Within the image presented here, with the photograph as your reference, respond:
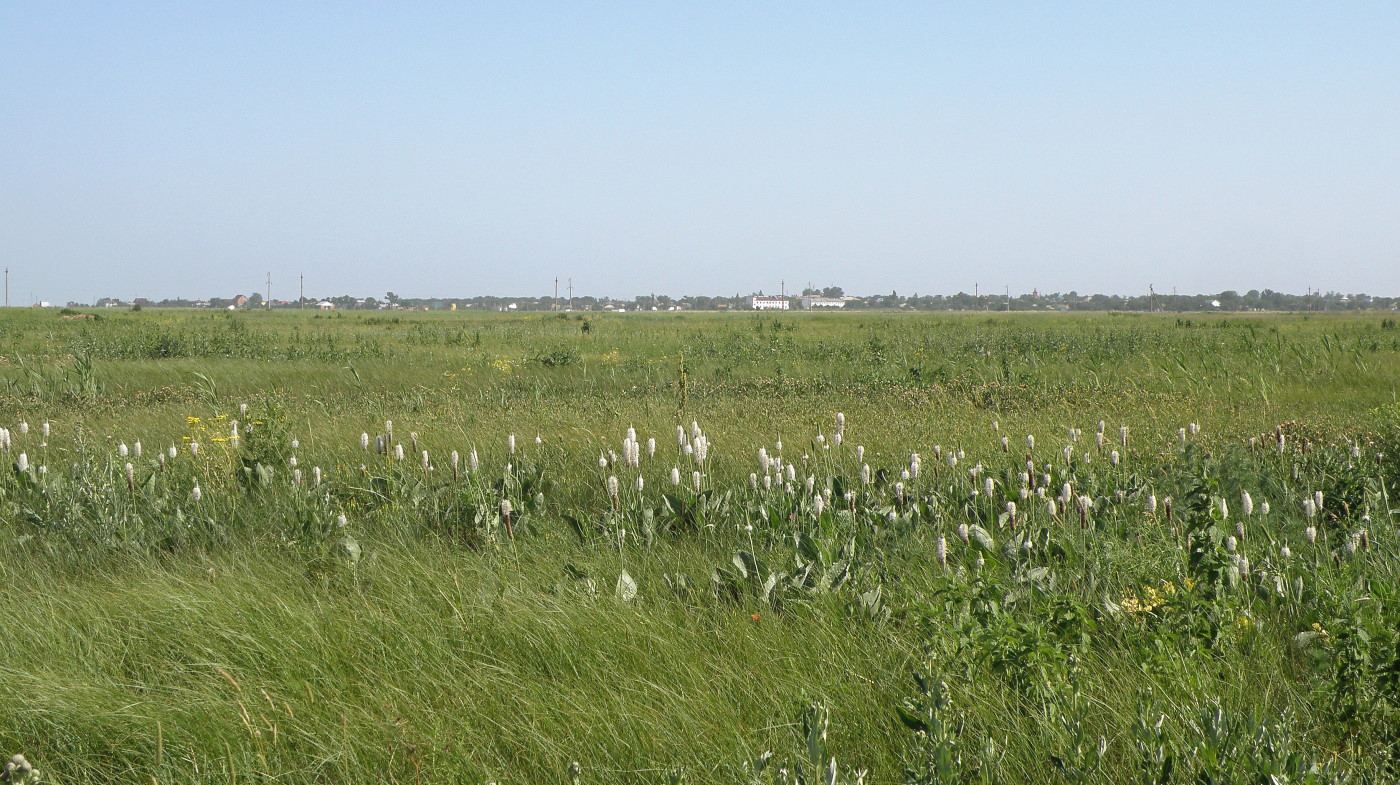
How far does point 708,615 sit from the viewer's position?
3.33 metres

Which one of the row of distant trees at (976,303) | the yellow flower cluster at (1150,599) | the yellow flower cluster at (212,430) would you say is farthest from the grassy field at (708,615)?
the row of distant trees at (976,303)

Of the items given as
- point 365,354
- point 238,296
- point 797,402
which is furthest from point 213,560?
point 238,296

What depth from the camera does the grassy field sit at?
2.38 meters

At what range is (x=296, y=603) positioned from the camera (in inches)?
136

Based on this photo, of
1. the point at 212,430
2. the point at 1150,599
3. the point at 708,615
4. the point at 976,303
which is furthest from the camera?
the point at 976,303

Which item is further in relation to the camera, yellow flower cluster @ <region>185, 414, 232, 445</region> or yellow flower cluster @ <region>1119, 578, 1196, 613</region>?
yellow flower cluster @ <region>185, 414, 232, 445</region>

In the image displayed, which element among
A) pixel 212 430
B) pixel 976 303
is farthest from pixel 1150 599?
pixel 976 303

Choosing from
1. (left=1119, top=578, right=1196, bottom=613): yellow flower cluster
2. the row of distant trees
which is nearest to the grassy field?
(left=1119, top=578, right=1196, bottom=613): yellow flower cluster

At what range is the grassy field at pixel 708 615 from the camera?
93.8 inches

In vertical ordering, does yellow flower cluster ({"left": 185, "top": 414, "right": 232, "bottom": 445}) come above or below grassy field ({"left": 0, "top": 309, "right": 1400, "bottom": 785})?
above

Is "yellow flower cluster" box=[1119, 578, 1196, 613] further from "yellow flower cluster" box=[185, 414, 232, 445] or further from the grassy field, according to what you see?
"yellow flower cluster" box=[185, 414, 232, 445]

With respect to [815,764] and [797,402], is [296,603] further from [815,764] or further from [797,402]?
[797,402]

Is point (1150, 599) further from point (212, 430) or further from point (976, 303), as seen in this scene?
point (976, 303)

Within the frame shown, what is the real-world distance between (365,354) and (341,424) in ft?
30.9
